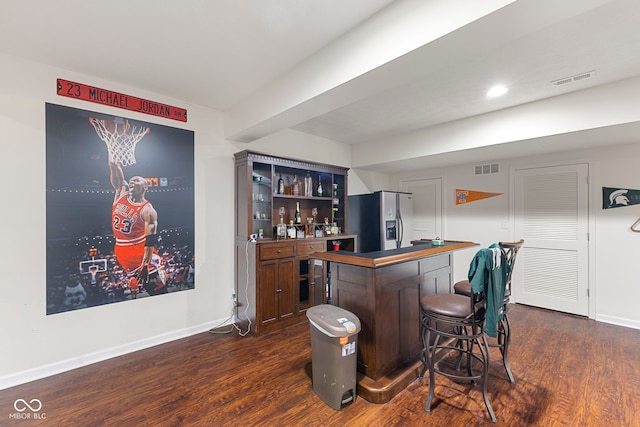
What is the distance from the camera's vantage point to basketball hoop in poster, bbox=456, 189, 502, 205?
4.75 metres

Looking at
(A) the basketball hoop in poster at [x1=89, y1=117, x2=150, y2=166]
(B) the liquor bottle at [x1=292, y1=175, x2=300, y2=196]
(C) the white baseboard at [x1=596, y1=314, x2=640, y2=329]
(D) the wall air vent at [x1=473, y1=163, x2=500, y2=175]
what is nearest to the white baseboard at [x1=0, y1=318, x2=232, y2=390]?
(A) the basketball hoop in poster at [x1=89, y1=117, x2=150, y2=166]

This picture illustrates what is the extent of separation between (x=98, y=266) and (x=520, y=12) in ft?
12.5

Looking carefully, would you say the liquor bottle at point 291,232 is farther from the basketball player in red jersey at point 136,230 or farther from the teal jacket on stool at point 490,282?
the teal jacket on stool at point 490,282

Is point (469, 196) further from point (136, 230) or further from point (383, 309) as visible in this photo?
point (136, 230)

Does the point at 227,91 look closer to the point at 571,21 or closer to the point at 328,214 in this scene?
the point at 328,214

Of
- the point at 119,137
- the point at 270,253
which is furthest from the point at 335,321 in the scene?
the point at 119,137

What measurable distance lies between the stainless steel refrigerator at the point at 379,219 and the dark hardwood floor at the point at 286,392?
2.41 m

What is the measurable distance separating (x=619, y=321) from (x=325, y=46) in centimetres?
496

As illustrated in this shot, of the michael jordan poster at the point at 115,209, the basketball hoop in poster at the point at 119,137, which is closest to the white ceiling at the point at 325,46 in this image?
the basketball hoop in poster at the point at 119,137

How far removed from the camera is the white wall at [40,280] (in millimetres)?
2359

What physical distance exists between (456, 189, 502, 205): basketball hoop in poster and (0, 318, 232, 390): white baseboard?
4500mm

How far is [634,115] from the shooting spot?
8.70 feet

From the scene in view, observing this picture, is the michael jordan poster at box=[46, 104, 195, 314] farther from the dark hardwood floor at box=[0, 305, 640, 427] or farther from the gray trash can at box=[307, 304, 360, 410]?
the gray trash can at box=[307, 304, 360, 410]

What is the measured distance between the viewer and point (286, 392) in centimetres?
223
